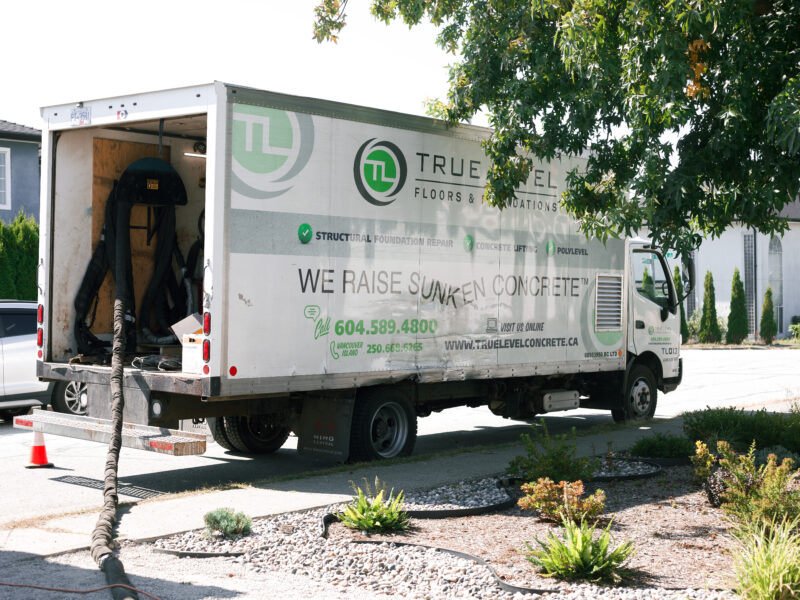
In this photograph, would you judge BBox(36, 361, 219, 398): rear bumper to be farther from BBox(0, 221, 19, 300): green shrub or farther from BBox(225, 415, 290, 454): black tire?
BBox(0, 221, 19, 300): green shrub

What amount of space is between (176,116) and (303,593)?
5.07m

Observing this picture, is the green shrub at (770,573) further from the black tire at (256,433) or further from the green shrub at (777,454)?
the black tire at (256,433)

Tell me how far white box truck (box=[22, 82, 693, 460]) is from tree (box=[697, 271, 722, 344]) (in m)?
30.1

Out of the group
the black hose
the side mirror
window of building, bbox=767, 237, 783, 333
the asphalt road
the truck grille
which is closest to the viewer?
the black hose

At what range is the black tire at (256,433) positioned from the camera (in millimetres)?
11258

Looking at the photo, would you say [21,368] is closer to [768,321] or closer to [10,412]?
[10,412]

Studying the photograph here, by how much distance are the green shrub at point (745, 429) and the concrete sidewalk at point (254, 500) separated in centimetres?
101

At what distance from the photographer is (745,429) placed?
1066 centimetres

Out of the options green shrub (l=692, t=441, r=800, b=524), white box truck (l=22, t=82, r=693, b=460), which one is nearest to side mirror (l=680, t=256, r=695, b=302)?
white box truck (l=22, t=82, r=693, b=460)

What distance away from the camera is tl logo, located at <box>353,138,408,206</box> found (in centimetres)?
992

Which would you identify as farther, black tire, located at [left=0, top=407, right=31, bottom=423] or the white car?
black tire, located at [left=0, top=407, right=31, bottom=423]

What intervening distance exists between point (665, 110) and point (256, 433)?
6020 mm

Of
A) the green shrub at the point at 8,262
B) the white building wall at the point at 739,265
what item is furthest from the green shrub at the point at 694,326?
the green shrub at the point at 8,262

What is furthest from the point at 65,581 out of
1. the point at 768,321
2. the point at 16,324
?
the point at 768,321
